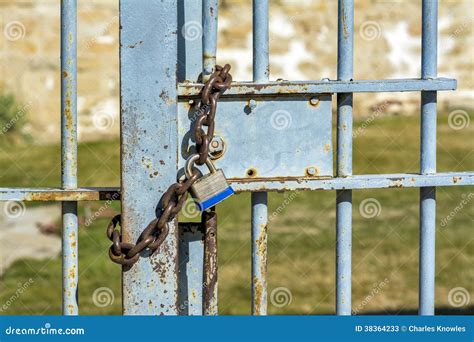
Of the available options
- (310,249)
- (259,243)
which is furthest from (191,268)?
(310,249)

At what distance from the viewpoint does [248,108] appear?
206cm

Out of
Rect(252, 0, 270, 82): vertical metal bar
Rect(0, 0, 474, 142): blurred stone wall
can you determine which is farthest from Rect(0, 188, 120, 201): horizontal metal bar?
Rect(0, 0, 474, 142): blurred stone wall

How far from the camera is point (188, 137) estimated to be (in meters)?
2.05

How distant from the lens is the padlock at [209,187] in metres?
1.94

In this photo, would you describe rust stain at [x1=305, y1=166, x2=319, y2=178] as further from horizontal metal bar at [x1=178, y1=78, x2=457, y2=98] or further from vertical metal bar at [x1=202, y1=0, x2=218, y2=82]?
vertical metal bar at [x1=202, y1=0, x2=218, y2=82]

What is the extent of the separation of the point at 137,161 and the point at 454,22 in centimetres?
713

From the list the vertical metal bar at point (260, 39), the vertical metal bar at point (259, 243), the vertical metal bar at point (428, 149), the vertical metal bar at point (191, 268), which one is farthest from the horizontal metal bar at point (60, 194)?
the vertical metal bar at point (428, 149)

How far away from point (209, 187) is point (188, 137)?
0.15m

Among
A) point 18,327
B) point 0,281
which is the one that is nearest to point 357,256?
point 0,281

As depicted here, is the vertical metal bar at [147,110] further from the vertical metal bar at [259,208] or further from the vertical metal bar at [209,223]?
the vertical metal bar at [259,208]

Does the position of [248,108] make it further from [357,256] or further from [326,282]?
[357,256]

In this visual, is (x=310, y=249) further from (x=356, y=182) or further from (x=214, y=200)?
(x=214, y=200)

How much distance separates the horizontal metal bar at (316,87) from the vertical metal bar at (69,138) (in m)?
0.25

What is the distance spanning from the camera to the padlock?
194 cm
